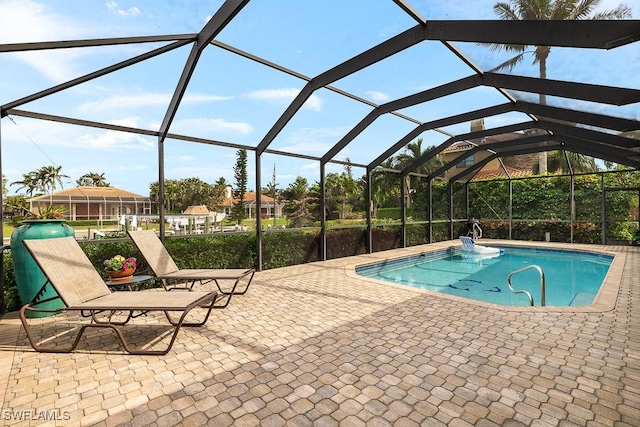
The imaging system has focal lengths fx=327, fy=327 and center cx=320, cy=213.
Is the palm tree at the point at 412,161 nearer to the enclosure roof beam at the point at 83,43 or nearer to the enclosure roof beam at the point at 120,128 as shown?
the enclosure roof beam at the point at 120,128

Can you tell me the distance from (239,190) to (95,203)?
293 cm

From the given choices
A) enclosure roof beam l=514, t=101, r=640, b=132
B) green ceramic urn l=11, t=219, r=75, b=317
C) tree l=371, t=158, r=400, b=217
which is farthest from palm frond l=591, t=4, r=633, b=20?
tree l=371, t=158, r=400, b=217

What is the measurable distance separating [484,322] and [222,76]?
573cm

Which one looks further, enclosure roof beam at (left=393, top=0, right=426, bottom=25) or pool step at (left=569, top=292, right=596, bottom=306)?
pool step at (left=569, top=292, right=596, bottom=306)

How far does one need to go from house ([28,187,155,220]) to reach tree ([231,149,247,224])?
1902mm

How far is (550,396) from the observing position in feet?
8.17

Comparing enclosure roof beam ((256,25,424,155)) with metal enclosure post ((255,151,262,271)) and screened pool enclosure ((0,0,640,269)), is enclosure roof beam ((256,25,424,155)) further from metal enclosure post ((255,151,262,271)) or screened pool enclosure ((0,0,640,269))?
metal enclosure post ((255,151,262,271))

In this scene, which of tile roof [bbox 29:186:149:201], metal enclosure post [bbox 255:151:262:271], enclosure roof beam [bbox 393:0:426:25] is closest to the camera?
enclosure roof beam [bbox 393:0:426:25]

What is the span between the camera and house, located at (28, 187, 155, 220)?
211 inches


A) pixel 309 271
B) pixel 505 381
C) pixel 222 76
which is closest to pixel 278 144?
pixel 222 76

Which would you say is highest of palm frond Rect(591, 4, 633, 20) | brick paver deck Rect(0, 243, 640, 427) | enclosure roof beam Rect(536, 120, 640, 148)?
palm frond Rect(591, 4, 633, 20)

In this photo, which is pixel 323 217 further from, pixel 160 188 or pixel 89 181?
pixel 89 181

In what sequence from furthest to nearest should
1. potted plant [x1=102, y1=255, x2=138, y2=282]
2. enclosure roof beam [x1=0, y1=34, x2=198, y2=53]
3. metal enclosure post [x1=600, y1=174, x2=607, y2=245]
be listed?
metal enclosure post [x1=600, y1=174, x2=607, y2=245], potted plant [x1=102, y1=255, x2=138, y2=282], enclosure roof beam [x1=0, y1=34, x2=198, y2=53]

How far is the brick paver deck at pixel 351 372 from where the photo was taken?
2291 mm
